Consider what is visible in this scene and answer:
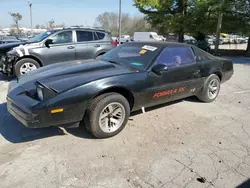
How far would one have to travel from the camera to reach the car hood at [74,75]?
3.02m

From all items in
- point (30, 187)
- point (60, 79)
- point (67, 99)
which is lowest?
point (30, 187)

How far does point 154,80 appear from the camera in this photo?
3715 mm

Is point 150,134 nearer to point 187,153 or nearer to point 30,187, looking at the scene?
point 187,153

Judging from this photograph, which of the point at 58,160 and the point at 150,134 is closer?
the point at 58,160

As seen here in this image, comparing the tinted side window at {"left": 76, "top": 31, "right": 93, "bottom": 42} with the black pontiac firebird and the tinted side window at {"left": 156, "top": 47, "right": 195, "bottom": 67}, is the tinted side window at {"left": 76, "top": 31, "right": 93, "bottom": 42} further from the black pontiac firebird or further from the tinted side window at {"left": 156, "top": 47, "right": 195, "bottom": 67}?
the tinted side window at {"left": 156, "top": 47, "right": 195, "bottom": 67}

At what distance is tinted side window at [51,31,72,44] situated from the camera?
22.9ft

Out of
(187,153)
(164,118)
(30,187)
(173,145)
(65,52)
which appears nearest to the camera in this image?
(30,187)

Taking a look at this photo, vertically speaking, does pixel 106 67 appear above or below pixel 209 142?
above

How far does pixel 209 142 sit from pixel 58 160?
2.15 m

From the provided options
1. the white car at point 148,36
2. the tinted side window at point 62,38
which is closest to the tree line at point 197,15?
the white car at point 148,36

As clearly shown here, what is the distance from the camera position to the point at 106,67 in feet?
11.9

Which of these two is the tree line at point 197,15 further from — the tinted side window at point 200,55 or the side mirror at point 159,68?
the side mirror at point 159,68

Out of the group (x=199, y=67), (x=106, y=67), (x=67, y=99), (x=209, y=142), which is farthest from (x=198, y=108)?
(x=67, y=99)

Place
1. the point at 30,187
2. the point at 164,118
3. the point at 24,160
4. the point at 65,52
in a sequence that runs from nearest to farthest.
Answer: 1. the point at 30,187
2. the point at 24,160
3. the point at 164,118
4. the point at 65,52
